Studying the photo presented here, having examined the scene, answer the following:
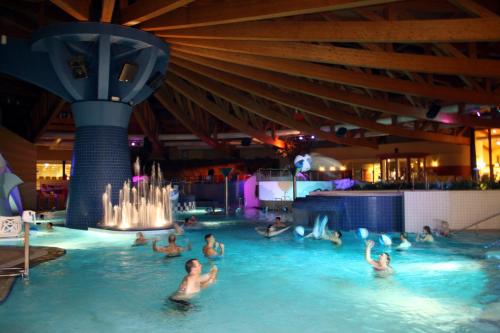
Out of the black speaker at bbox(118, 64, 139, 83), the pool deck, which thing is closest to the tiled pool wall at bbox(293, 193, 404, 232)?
the black speaker at bbox(118, 64, 139, 83)

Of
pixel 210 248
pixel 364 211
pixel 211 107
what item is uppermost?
pixel 211 107

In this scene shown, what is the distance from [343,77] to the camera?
14.1 metres

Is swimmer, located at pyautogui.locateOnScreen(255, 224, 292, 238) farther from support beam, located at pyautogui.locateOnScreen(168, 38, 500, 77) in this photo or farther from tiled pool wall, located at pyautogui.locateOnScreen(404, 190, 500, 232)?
support beam, located at pyautogui.locateOnScreen(168, 38, 500, 77)

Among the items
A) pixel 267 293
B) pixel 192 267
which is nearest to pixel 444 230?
pixel 267 293

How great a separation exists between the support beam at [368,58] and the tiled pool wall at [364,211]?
4.97 meters

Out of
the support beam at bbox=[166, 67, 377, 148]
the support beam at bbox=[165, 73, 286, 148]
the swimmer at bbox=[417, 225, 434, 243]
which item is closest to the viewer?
the swimmer at bbox=[417, 225, 434, 243]

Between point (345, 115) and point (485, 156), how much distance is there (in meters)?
11.4

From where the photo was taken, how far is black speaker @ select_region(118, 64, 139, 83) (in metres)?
15.4

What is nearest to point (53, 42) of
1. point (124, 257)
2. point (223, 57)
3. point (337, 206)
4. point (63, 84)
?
point (63, 84)

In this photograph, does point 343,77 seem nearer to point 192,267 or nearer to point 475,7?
point 475,7

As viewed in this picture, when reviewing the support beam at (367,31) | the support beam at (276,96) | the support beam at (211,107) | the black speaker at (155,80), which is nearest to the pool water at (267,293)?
the support beam at (367,31)

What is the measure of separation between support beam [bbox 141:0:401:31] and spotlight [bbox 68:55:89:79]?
3.85 meters

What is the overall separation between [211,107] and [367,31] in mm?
Answer: 14715

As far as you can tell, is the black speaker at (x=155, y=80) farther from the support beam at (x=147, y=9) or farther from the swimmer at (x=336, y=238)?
the swimmer at (x=336, y=238)
